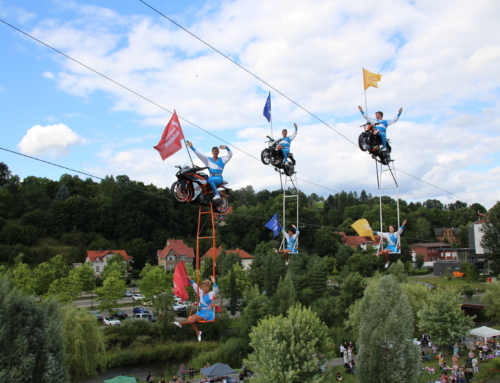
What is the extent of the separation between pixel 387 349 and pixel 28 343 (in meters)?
17.2

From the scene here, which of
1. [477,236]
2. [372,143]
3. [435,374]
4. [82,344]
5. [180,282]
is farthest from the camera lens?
[477,236]

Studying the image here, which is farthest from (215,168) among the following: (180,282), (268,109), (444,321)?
(444,321)

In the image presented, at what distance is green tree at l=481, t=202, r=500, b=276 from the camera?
65.6 meters

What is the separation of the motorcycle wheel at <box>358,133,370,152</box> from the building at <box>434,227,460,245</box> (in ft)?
368

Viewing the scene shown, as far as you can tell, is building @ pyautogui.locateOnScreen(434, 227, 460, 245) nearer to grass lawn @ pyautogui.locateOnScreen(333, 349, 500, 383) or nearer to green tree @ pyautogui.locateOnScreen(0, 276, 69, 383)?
grass lawn @ pyautogui.locateOnScreen(333, 349, 500, 383)

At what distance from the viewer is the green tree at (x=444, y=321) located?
35469 millimetres

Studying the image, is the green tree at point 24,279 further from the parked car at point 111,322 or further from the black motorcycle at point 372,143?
the black motorcycle at point 372,143

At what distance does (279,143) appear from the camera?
18719 mm

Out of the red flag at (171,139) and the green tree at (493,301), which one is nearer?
the red flag at (171,139)

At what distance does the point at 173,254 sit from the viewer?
287ft

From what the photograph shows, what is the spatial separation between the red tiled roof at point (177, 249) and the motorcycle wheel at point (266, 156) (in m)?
70.8

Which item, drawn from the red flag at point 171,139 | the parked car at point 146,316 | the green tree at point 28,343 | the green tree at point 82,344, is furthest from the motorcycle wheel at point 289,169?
the parked car at point 146,316

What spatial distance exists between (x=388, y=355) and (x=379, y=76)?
13.8 m

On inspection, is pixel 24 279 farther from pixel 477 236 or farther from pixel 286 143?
pixel 477 236
